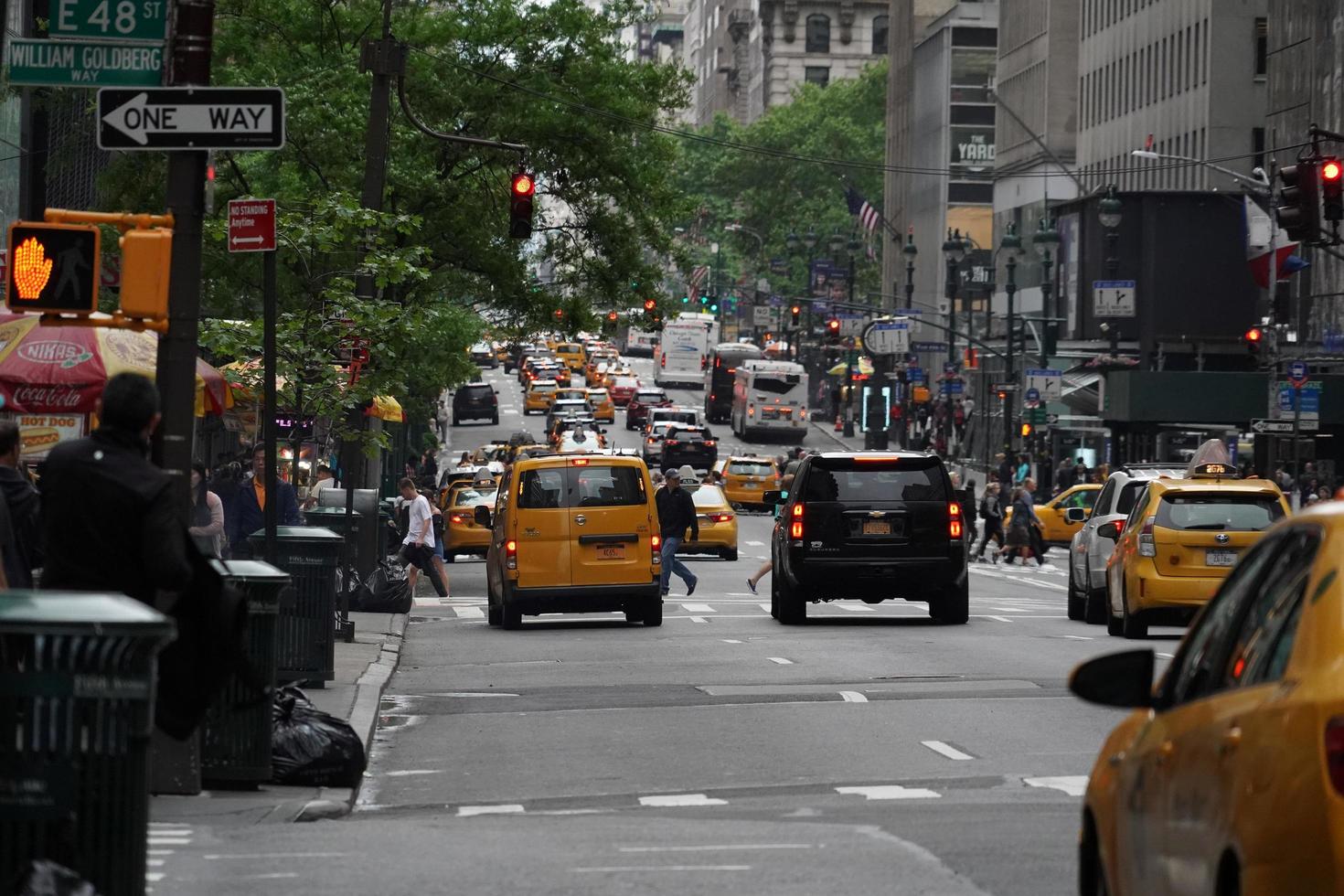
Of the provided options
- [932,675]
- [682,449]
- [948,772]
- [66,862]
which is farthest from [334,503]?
[682,449]

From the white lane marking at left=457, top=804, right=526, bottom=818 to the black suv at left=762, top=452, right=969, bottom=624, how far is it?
48.2 feet

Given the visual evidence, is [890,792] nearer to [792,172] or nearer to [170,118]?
[170,118]

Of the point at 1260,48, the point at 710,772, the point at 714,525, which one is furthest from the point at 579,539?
the point at 1260,48

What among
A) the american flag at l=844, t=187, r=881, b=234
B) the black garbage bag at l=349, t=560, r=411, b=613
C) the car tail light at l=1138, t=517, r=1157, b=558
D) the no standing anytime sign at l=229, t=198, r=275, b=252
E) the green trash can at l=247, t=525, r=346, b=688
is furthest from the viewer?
the american flag at l=844, t=187, r=881, b=234

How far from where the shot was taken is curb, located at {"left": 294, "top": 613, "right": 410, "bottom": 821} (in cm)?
1245

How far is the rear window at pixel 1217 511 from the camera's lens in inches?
1015

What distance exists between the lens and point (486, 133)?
4397 centimetres

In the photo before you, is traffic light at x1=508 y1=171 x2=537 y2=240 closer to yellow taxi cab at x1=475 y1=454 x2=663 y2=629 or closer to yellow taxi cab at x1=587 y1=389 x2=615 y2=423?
yellow taxi cab at x1=475 y1=454 x2=663 y2=629

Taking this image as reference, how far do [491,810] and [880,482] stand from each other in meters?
15.4

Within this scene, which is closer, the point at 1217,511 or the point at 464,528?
the point at 1217,511

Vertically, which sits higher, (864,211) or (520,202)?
(864,211)

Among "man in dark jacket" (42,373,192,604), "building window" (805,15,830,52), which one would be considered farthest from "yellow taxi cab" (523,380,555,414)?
"man in dark jacket" (42,373,192,604)

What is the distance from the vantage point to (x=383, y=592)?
31328 millimetres

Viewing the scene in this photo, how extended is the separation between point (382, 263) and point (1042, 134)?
3110 inches
